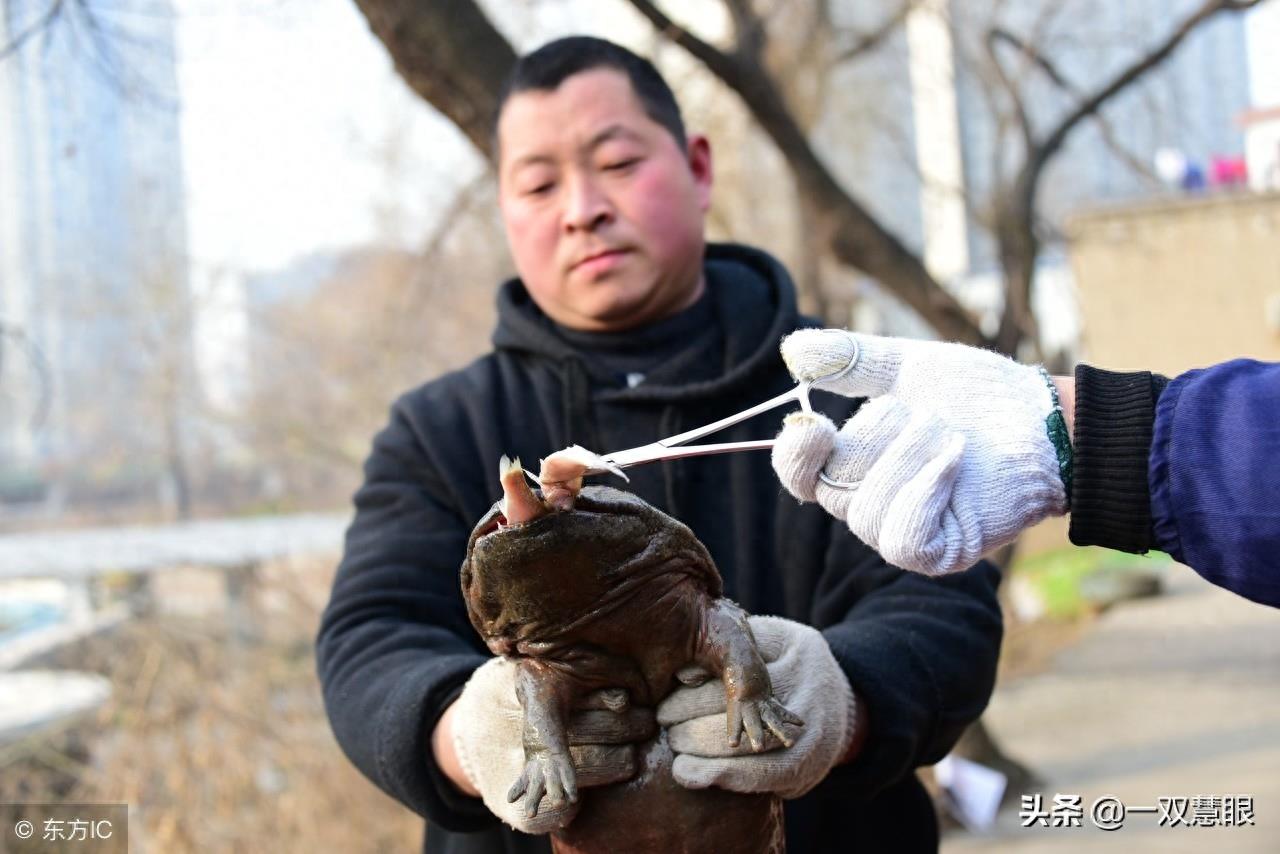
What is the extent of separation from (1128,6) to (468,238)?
507 centimetres

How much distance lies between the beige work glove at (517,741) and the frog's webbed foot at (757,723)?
130mm

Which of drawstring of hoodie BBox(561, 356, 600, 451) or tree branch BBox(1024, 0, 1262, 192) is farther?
tree branch BBox(1024, 0, 1262, 192)

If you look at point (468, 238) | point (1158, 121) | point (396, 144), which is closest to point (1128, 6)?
point (1158, 121)

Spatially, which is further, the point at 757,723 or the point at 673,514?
the point at 673,514

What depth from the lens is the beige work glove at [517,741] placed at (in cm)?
152

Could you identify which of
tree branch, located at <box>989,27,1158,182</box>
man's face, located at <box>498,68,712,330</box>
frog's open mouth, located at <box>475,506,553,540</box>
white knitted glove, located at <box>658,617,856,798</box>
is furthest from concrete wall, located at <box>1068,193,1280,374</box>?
frog's open mouth, located at <box>475,506,553,540</box>

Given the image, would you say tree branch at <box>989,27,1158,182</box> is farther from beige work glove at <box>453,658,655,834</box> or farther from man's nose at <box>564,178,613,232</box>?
beige work glove at <box>453,658,655,834</box>

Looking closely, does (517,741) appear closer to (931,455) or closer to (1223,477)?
(931,455)

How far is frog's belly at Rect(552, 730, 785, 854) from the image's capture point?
1.55 meters

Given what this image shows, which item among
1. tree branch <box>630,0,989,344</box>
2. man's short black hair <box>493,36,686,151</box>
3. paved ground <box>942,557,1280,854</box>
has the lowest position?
paved ground <box>942,557,1280,854</box>

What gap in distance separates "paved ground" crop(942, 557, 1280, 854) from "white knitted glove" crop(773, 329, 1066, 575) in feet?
14.8

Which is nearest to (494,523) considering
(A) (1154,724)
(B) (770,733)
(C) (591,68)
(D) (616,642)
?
(D) (616,642)

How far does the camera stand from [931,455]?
1.45 metres

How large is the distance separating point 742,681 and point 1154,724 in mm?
6658
